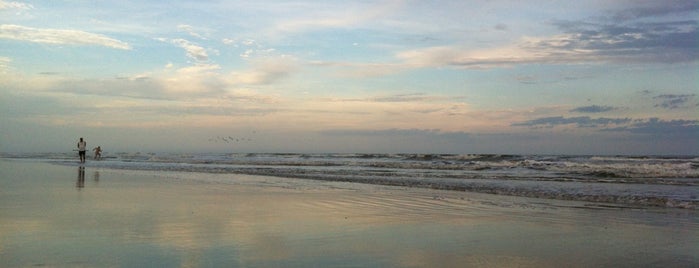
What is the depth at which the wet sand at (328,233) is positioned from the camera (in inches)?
199

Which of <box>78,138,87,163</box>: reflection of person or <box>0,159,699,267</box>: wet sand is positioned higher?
<box>78,138,87,163</box>: reflection of person

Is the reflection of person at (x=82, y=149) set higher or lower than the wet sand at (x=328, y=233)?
higher

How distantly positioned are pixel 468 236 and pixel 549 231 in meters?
1.29

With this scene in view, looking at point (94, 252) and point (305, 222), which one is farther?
point (305, 222)

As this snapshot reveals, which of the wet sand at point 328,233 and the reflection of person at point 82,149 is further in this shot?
the reflection of person at point 82,149

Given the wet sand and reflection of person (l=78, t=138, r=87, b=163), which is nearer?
the wet sand

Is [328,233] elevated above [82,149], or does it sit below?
below

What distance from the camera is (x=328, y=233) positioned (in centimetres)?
658

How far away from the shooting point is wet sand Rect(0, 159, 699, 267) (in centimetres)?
505

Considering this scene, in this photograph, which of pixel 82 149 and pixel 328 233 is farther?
pixel 82 149

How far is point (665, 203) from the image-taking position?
11.0 meters

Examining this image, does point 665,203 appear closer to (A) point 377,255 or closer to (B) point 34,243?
(A) point 377,255

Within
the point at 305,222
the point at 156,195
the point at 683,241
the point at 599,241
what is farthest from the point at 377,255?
the point at 156,195

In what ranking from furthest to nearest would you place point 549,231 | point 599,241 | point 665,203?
point 665,203 → point 549,231 → point 599,241
